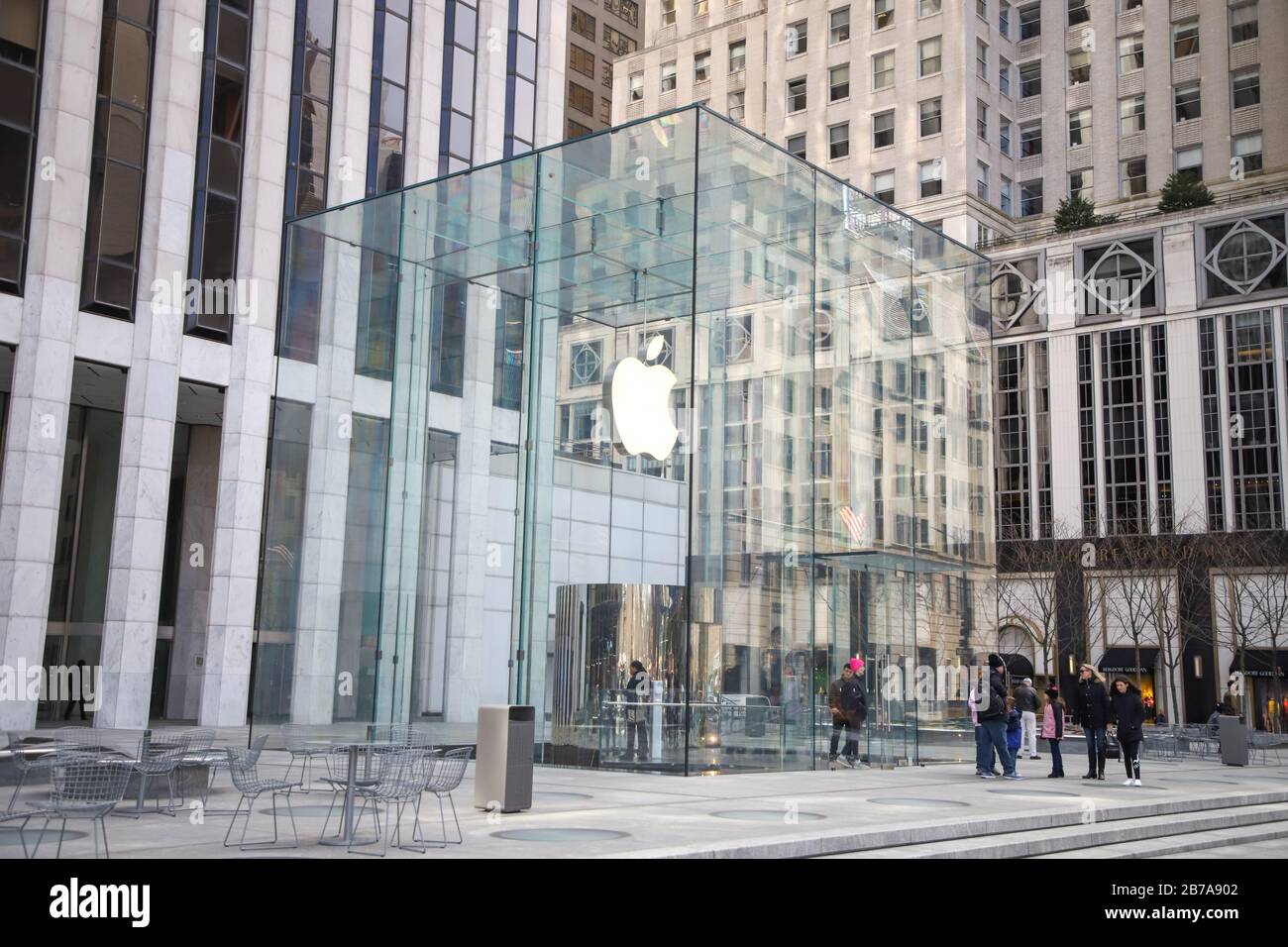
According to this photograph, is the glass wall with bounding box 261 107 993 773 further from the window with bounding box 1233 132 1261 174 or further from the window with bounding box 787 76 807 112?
the window with bounding box 787 76 807 112

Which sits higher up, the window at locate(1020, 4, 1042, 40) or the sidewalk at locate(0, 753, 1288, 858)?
the window at locate(1020, 4, 1042, 40)

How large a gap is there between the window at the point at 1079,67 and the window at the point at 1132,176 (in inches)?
216

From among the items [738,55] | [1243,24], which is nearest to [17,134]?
[738,55]

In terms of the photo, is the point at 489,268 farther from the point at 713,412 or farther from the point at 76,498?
the point at 76,498

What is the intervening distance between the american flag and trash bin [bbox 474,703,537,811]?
30.0 ft

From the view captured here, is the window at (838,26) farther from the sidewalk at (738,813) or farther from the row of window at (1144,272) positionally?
the sidewalk at (738,813)

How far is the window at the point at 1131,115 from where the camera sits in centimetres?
6562

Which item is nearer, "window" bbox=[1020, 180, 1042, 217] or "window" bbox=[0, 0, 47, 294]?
"window" bbox=[0, 0, 47, 294]

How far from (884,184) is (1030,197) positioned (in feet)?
28.7

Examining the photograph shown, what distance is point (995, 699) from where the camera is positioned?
20.2 metres

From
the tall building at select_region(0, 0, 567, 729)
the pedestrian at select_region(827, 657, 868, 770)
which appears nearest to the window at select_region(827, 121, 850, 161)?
the tall building at select_region(0, 0, 567, 729)

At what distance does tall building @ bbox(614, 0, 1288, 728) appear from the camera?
53031 mm

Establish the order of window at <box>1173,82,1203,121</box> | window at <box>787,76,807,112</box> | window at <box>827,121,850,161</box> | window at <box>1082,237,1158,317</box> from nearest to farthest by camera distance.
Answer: window at <box>1082,237,1158,317</box> < window at <box>1173,82,1203,121</box> < window at <box>827,121,850,161</box> < window at <box>787,76,807,112</box>

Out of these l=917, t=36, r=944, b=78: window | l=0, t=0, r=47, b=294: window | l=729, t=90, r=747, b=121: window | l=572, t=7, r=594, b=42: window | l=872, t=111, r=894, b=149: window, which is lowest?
l=0, t=0, r=47, b=294: window
